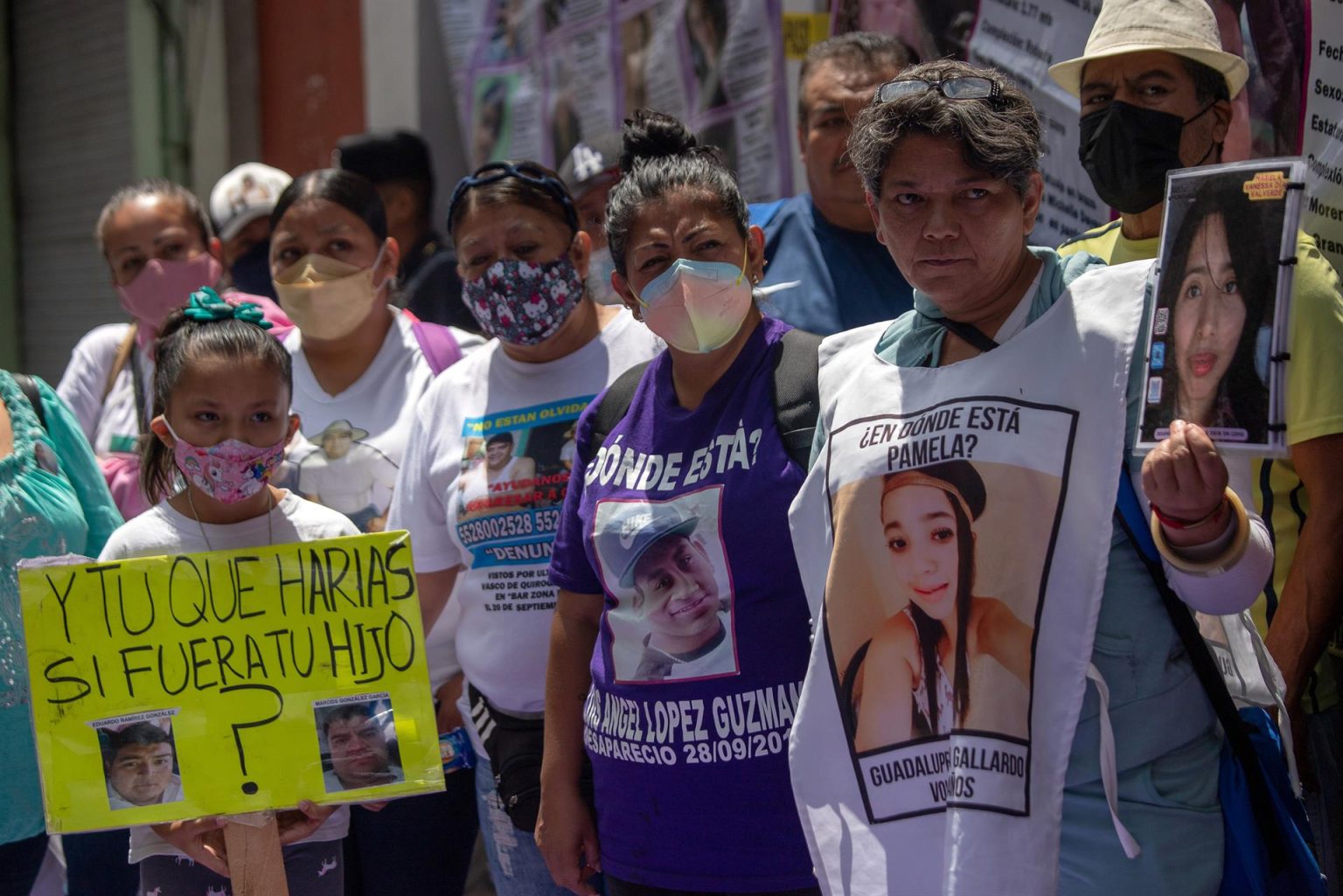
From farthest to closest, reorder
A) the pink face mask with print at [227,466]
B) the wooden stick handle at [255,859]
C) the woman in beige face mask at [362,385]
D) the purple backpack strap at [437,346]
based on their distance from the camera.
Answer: the purple backpack strap at [437,346] < the woman in beige face mask at [362,385] < the pink face mask with print at [227,466] < the wooden stick handle at [255,859]

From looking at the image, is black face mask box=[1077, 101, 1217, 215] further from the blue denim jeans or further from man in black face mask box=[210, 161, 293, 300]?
man in black face mask box=[210, 161, 293, 300]

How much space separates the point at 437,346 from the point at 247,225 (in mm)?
1833

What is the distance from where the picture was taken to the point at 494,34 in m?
6.40

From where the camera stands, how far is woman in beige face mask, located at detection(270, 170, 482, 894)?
3244 mm

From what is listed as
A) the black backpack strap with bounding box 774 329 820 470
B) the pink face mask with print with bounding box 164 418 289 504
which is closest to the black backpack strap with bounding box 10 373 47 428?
the pink face mask with print with bounding box 164 418 289 504

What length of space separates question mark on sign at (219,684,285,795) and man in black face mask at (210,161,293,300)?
2.78m

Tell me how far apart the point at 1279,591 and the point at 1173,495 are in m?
1.11

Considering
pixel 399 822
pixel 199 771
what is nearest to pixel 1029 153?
pixel 199 771

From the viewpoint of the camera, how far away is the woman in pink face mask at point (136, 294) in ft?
13.5

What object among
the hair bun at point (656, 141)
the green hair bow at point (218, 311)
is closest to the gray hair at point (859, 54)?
the hair bun at point (656, 141)

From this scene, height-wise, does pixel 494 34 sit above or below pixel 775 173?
above

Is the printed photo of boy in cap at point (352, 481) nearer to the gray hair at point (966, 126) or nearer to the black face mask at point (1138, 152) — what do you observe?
the gray hair at point (966, 126)

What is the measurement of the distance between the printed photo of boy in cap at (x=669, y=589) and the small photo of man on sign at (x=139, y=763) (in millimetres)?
875

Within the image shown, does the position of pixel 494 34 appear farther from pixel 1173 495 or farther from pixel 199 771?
pixel 1173 495
